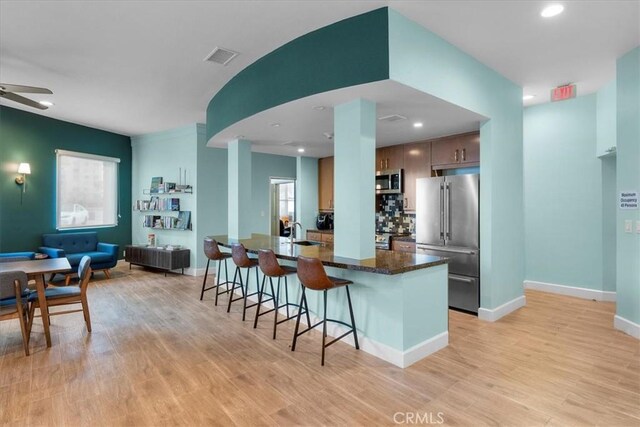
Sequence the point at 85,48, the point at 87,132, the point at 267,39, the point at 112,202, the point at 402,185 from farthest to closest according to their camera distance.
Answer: the point at 112,202 → the point at 87,132 → the point at 402,185 → the point at 85,48 → the point at 267,39

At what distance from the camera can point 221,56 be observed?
142 inches

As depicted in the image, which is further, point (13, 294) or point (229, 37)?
point (229, 37)

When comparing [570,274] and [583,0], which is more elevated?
[583,0]

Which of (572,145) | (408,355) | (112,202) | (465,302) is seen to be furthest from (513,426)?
(112,202)

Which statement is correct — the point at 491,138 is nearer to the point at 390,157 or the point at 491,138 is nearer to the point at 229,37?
the point at 390,157

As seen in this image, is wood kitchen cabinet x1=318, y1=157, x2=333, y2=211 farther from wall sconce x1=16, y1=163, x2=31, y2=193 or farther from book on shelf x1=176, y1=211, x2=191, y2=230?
wall sconce x1=16, y1=163, x2=31, y2=193

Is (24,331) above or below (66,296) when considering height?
below

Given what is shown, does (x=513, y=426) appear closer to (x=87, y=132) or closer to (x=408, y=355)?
(x=408, y=355)

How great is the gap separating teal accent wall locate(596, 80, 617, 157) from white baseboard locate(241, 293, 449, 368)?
3.57m

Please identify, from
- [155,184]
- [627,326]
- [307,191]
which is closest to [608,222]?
[627,326]

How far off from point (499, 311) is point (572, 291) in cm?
186

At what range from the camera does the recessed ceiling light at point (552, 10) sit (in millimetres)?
2623

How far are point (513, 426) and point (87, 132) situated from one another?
27.3ft

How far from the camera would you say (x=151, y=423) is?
2088mm
